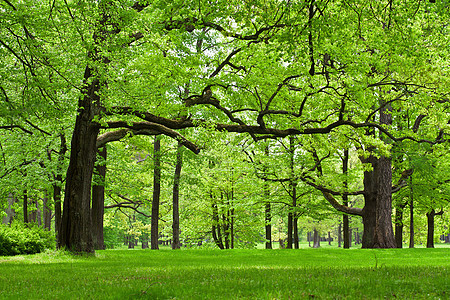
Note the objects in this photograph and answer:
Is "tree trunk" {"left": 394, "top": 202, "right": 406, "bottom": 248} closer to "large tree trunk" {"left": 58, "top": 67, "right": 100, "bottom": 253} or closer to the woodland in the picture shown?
the woodland

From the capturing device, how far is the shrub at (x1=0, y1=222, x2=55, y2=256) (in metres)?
16.4

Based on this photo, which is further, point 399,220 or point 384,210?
point 399,220

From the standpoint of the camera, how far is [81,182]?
15102 millimetres

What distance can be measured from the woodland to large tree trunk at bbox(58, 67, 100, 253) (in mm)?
47

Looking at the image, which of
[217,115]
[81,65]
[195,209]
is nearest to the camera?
[81,65]

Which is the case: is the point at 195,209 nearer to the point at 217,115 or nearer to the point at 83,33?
the point at 217,115

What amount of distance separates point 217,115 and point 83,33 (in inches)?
323

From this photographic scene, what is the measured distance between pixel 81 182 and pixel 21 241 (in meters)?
4.60

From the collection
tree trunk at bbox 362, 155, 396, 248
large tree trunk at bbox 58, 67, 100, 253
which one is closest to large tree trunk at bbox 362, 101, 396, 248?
tree trunk at bbox 362, 155, 396, 248

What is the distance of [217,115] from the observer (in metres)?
18.7

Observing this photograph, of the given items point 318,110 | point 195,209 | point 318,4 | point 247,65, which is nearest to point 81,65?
point 247,65

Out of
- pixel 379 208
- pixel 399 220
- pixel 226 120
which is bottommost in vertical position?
pixel 399 220

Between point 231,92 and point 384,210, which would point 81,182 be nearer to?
point 231,92

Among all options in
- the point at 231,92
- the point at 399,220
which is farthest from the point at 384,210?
the point at 231,92
